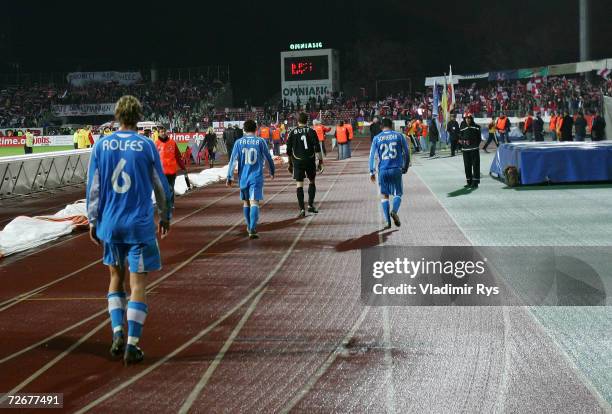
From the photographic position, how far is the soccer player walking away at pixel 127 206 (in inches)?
235

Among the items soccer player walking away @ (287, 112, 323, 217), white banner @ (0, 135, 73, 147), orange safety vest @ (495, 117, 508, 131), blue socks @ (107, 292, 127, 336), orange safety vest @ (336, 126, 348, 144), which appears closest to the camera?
blue socks @ (107, 292, 127, 336)

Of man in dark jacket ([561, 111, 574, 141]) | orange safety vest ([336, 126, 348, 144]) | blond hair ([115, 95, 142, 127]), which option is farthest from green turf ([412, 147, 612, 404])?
orange safety vest ([336, 126, 348, 144])

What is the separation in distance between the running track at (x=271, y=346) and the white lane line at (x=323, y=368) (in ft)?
0.06

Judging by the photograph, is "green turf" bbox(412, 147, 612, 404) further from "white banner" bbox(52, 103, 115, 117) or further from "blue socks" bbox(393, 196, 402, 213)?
"white banner" bbox(52, 103, 115, 117)

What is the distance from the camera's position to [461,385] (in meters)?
5.29

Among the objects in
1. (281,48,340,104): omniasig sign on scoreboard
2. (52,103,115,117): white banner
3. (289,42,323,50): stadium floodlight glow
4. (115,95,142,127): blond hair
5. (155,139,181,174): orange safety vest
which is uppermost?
(289,42,323,50): stadium floodlight glow

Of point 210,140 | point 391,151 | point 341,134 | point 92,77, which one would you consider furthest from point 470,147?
point 92,77

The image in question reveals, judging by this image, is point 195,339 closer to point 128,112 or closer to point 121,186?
point 121,186

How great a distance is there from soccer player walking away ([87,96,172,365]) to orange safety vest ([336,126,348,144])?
2814cm

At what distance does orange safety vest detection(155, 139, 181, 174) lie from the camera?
16609 mm

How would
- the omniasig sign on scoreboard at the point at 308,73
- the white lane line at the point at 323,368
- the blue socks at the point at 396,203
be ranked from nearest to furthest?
the white lane line at the point at 323,368
the blue socks at the point at 396,203
the omniasig sign on scoreboard at the point at 308,73

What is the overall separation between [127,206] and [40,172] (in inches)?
790

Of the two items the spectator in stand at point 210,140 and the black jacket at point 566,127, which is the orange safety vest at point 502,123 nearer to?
the black jacket at point 566,127

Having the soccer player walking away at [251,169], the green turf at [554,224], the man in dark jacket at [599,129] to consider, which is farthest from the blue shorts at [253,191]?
the man in dark jacket at [599,129]
